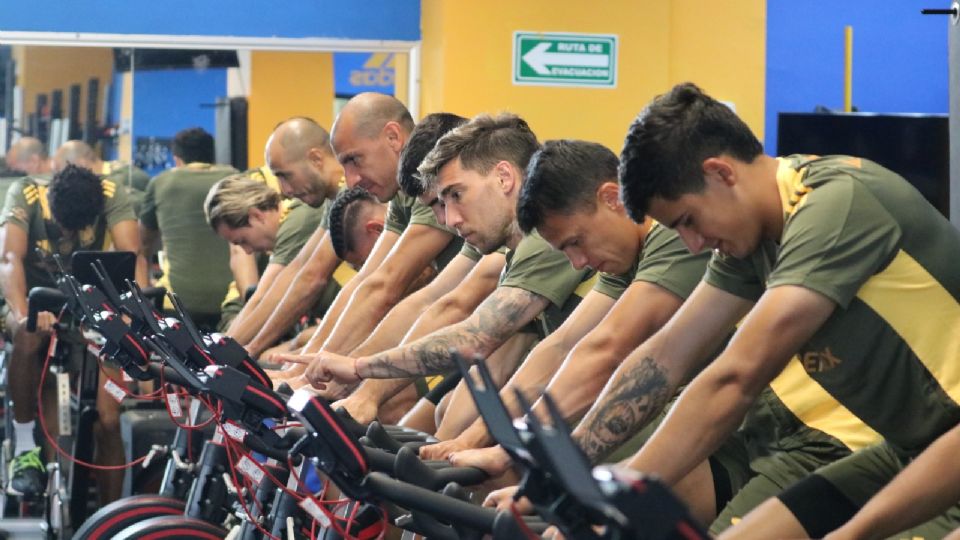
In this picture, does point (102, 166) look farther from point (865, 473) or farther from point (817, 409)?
point (865, 473)

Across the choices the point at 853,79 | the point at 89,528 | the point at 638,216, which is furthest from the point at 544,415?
the point at 853,79

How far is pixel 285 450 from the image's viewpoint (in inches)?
125

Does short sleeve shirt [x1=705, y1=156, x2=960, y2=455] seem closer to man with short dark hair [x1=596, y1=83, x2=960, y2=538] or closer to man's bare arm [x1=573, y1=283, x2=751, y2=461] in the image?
man with short dark hair [x1=596, y1=83, x2=960, y2=538]

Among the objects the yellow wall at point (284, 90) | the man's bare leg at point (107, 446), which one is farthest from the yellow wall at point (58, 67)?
the man's bare leg at point (107, 446)

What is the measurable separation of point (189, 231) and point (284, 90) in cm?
90

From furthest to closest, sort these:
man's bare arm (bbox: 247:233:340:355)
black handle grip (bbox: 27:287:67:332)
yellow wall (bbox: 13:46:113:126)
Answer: yellow wall (bbox: 13:46:113:126), black handle grip (bbox: 27:287:67:332), man's bare arm (bbox: 247:233:340:355)

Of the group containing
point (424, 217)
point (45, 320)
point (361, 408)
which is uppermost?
point (424, 217)

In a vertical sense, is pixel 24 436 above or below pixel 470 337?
below

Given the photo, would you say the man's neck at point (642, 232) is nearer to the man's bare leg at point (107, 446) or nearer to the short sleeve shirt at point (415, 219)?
the short sleeve shirt at point (415, 219)

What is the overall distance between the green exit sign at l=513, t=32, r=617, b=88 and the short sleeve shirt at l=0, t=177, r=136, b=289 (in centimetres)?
196

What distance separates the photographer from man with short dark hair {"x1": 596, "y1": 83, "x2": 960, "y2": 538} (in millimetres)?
2400

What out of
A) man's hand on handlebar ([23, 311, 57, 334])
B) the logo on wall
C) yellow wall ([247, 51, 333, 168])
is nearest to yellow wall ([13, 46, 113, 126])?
yellow wall ([247, 51, 333, 168])

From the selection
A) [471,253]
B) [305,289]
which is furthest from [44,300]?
[471,253]

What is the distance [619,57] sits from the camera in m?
7.74
